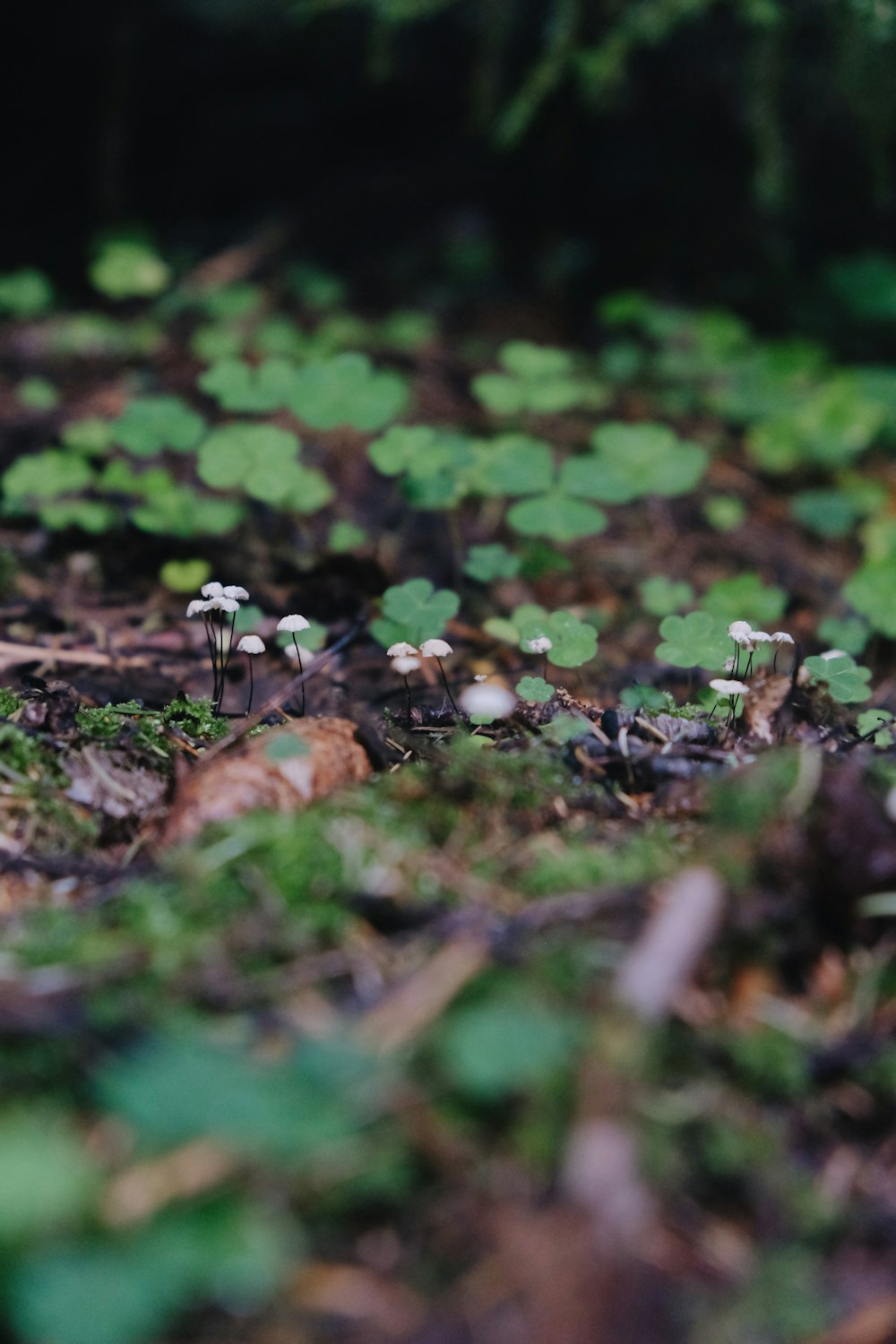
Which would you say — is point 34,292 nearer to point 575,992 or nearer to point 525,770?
Result: point 525,770

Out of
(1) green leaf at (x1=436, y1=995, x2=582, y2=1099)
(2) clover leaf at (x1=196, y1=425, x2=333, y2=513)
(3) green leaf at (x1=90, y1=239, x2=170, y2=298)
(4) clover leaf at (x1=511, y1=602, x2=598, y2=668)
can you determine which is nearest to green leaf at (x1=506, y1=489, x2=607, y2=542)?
(4) clover leaf at (x1=511, y1=602, x2=598, y2=668)

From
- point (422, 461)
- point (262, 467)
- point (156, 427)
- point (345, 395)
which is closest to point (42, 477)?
point (156, 427)

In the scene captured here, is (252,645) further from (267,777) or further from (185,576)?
(185,576)

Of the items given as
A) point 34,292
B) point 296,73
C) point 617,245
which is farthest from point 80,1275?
point 296,73

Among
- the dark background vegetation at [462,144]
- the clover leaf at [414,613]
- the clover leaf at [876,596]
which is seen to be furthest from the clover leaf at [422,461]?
the dark background vegetation at [462,144]

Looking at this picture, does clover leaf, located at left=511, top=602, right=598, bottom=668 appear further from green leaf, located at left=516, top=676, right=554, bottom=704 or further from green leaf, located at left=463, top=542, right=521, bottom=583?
green leaf, located at left=463, top=542, right=521, bottom=583

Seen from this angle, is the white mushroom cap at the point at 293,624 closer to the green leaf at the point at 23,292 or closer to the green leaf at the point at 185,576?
the green leaf at the point at 185,576

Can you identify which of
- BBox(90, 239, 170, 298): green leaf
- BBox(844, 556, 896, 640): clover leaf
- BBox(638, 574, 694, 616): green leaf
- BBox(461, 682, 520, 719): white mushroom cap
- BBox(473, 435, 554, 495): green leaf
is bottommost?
BBox(638, 574, 694, 616): green leaf
